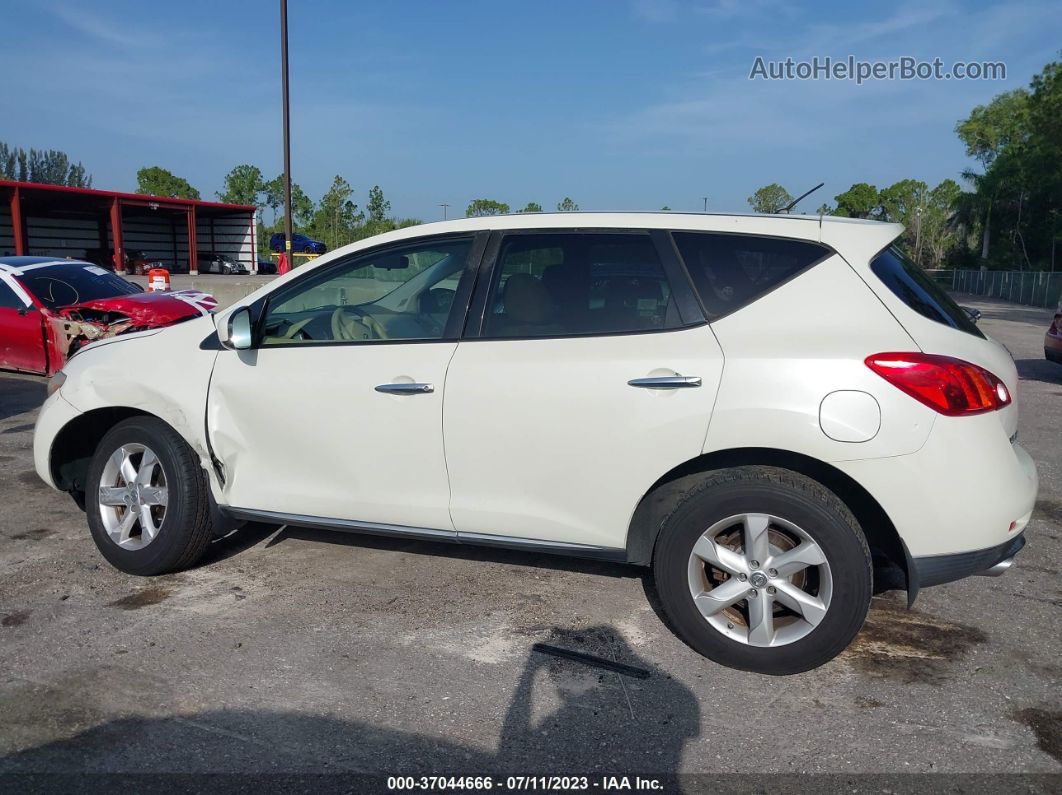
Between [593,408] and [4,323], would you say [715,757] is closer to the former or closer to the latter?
[593,408]

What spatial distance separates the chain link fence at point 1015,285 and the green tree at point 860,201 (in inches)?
1051

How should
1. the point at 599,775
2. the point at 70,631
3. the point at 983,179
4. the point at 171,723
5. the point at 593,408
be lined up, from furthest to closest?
1. the point at 983,179
2. the point at 70,631
3. the point at 593,408
4. the point at 171,723
5. the point at 599,775

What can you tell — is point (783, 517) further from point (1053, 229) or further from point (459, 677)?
point (1053, 229)

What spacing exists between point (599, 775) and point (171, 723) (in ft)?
4.88

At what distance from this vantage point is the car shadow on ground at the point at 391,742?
2.89 metres

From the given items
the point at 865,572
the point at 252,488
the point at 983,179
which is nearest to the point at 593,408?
the point at 865,572

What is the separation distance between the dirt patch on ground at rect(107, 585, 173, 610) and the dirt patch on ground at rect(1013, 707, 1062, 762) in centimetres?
361

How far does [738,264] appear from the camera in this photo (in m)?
3.67

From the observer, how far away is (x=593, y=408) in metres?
3.63

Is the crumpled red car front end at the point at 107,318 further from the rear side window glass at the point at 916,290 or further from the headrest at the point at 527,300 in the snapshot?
the rear side window glass at the point at 916,290

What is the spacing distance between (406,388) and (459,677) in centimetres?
121

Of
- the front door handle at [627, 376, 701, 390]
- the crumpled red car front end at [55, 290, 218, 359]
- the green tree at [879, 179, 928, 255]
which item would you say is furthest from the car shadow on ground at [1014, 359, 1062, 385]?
the green tree at [879, 179, 928, 255]

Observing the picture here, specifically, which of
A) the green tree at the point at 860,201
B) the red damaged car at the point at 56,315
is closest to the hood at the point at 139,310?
the red damaged car at the point at 56,315

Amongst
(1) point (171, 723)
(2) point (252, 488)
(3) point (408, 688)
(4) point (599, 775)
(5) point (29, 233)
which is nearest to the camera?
(4) point (599, 775)
